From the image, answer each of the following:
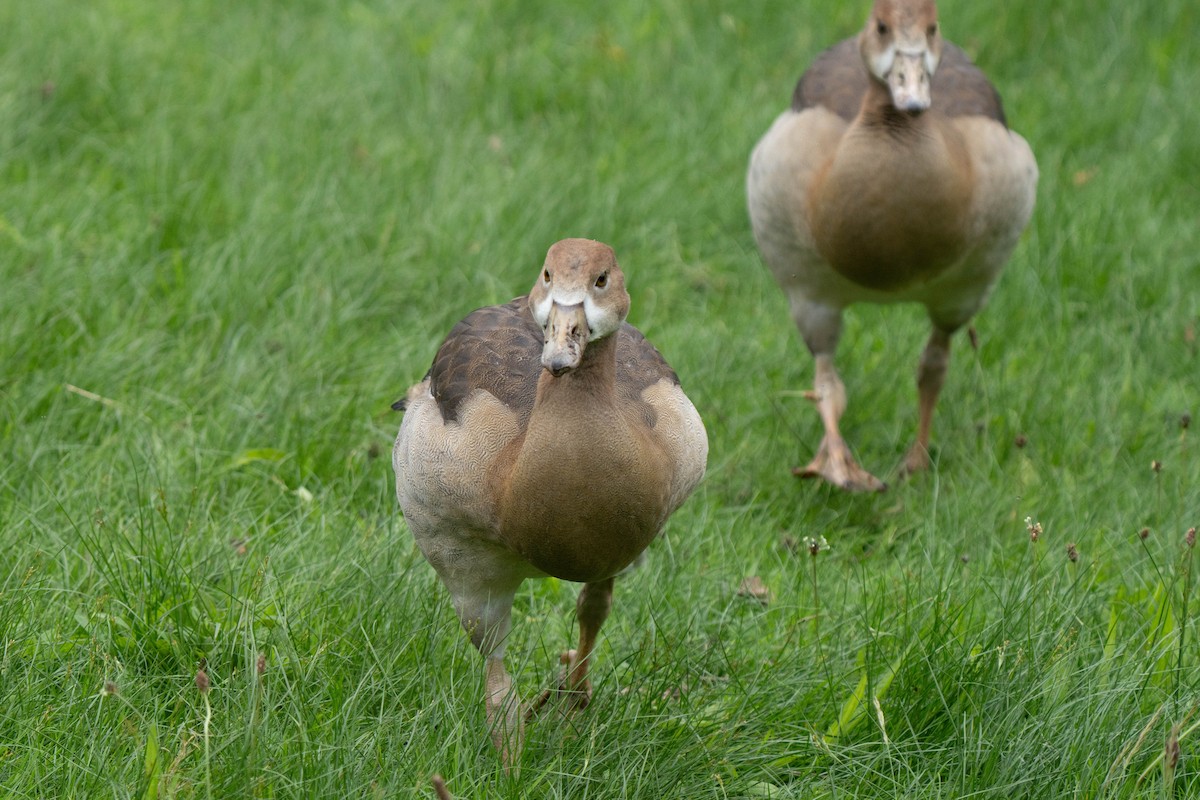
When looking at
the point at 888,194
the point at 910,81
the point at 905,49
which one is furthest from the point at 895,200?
the point at 905,49

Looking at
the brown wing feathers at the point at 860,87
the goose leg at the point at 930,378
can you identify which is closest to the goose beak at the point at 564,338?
the brown wing feathers at the point at 860,87

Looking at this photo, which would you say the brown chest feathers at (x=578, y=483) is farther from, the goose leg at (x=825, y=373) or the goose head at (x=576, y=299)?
the goose leg at (x=825, y=373)

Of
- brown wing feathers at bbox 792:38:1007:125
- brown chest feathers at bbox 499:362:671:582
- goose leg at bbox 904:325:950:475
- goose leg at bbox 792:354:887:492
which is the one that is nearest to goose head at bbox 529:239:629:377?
brown chest feathers at bbox 499:362:671:582

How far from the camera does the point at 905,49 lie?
4984 millimetres

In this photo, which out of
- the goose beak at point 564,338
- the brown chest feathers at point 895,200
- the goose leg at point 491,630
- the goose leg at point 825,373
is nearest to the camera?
the goose beak at point 564,338

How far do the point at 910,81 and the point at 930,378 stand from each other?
1.23m

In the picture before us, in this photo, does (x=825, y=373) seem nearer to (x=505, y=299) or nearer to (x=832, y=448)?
(x=832, y=448)

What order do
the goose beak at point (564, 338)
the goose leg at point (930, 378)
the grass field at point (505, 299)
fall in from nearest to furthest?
the goose beak at point (564, 338), the grass field at point (505, 299), the goose leg at point (930, 378)

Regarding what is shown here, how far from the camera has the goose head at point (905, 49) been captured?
489cm

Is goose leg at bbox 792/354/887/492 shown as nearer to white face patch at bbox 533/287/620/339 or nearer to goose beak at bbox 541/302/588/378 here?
white face patch at bbox 533/287/620/339

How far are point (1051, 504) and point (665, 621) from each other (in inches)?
60.7

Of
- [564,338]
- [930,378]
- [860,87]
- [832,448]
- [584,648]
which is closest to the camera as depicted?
[564,338]

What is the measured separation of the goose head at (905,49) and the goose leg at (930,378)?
3.36 feet

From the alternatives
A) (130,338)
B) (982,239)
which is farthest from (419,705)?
(982,239)
